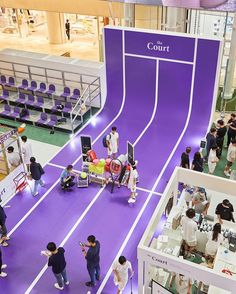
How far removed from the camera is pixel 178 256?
308 inches

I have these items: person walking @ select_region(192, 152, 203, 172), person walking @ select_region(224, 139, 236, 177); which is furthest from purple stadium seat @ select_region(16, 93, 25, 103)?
person walking @ select_region(224, 139, 236, 177)

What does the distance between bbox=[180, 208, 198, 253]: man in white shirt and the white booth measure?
0.53 feet

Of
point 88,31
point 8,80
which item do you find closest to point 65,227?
point 8,80

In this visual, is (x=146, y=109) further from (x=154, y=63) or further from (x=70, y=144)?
(x=70, y=144)

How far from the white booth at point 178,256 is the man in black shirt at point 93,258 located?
1.04 metres

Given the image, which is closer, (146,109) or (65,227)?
(65,227)

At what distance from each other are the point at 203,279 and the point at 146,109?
974 centimetres

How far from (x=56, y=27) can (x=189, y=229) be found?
19130mm

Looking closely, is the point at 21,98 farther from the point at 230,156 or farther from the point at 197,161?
the point at 230,156

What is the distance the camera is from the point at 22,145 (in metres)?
11.5

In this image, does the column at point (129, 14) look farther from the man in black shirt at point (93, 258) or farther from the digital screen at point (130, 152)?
the man in black shirt at point (93, 258)

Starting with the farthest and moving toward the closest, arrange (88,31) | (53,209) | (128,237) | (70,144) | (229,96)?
(88,31)
(229,96)
(70,144)
(53,209)
(128,237)

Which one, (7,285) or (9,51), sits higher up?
(9,51)

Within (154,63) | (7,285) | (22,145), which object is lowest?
(7,285)
